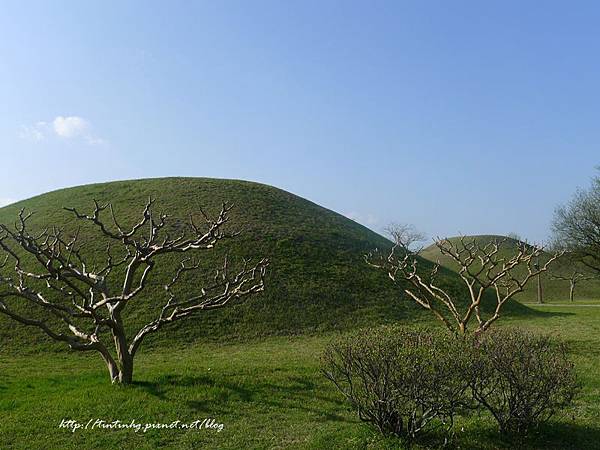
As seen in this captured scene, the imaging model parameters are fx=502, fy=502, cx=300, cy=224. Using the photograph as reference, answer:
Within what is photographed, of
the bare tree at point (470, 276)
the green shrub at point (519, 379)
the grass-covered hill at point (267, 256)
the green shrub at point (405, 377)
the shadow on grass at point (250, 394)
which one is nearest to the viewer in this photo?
the green shrub at point (405, 377)

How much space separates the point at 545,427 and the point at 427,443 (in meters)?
2.49

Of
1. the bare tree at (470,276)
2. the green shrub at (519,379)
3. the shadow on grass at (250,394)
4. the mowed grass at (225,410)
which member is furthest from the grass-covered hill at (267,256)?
the green shrub at (519,379)

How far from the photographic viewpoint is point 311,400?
12.1 m

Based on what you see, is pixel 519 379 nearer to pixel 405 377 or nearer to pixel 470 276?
pixel 405 377

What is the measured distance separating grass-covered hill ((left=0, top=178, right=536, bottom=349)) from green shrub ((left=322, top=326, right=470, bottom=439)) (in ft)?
53.9

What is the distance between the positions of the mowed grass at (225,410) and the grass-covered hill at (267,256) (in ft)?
25.9

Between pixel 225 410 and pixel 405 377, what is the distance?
4882 mm

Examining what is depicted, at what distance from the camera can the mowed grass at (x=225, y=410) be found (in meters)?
9.14

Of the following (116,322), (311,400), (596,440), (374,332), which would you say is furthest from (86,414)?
(596,440)

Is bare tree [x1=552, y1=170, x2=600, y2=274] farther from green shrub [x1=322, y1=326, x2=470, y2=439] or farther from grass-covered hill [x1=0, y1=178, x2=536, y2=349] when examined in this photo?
green shrub [x1=322, y1=326, x2=470, y2=439]

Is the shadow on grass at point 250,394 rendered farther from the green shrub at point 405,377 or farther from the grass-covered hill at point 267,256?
the grass-covered hill at point 267,256

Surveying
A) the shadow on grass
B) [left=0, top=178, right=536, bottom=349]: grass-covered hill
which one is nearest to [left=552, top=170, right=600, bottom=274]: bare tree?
[left=0, top=178, right=536, bottom=349]: grass-covered hill

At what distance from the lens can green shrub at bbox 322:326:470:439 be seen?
320 inches

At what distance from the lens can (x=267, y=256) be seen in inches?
1300
